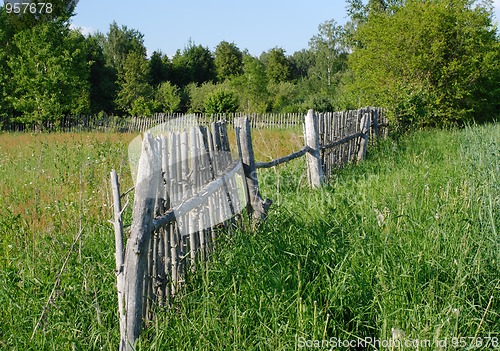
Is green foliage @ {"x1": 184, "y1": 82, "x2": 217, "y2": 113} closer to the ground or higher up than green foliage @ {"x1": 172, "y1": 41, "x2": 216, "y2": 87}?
closer to the ground

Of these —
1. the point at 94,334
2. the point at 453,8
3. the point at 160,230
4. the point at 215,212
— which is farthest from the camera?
the point at 453,8

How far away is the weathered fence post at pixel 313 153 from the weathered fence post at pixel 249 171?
279 centimetres

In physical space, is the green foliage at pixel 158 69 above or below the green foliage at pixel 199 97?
above

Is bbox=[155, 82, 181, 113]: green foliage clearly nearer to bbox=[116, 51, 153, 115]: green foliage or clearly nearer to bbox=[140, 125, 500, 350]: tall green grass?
bbox=[116, 51, 153, 115]: green foliage

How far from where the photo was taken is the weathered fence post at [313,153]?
7.18m

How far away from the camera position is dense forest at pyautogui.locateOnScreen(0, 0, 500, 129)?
1797cm

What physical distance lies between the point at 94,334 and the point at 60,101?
27692 millimetres

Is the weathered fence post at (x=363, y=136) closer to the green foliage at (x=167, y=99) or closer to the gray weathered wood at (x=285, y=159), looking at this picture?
the gray weathered wood at (x=285, y=159)

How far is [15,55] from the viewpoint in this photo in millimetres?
31609

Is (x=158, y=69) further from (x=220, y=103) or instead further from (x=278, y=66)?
(x=220, y=103)

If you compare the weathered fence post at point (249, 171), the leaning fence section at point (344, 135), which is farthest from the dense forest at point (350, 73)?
the weathered fence post at point (249, 171)

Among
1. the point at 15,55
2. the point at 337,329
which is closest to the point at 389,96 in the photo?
the point at 337,329

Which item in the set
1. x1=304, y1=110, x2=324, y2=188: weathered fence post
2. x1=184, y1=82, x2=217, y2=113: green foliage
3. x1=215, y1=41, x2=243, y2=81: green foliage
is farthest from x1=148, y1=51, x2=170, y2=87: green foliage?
x1=304, y1=110, x2=324, y2=188: weathered fence post

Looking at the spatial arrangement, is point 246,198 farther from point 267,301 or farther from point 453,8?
point 453,8
